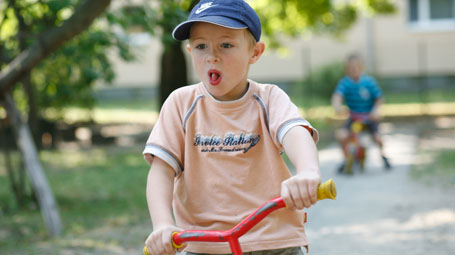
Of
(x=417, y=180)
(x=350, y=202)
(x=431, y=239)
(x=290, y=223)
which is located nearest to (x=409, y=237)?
(x=431, y=239)

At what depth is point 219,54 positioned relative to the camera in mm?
2369

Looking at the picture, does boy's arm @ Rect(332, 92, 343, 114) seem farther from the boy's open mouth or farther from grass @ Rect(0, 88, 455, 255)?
the boy's open mouth

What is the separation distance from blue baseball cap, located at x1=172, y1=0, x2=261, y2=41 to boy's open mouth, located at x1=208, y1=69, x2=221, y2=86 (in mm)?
199

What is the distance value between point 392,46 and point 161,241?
23.3 meters

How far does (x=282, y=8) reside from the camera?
15742 millimetres

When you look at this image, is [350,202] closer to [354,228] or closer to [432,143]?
[354,228]

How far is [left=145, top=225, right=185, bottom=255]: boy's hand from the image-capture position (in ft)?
7.19

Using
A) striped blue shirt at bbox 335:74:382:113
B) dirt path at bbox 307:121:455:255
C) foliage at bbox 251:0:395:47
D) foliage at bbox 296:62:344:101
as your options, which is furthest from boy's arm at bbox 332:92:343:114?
foliage at bbox 296:62:344:101

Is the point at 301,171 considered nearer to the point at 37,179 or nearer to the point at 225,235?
the point at 225,235

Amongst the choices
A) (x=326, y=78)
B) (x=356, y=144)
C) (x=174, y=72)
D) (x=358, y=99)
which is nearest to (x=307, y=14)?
(x=174, y=72)

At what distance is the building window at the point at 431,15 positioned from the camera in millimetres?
24237

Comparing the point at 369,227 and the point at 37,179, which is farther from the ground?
the point at 37,179

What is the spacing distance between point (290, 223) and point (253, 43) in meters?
0.77

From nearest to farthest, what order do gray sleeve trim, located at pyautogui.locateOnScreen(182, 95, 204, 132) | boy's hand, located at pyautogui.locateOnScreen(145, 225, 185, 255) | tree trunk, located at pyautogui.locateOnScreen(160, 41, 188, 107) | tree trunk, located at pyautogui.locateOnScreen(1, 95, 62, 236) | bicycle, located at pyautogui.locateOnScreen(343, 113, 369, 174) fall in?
boy's hand, located at pyautogui.locateOnScreen(145, 225, 185, 255), gray sleeve trim, located at pyautogui.locateOnScreen(182, 95, 204, 132), tree trunk, located at pyautogui.locateOnScreen(1, 95, 62, 236), bicycle, located at pyautogui.locateOnScreen(343, 113, 369, 174), tree trunk, located at pyautogui.locateOnScreen(160, 41, 188, 107)
